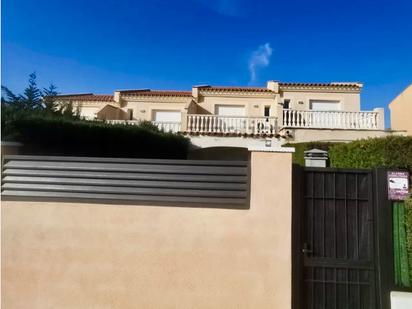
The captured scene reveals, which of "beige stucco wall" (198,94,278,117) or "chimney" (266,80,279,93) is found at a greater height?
"chimney" (266,80,279,93)

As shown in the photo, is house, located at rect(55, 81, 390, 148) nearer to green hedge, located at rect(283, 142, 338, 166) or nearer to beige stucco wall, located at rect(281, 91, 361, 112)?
beige stucco wall, located at rect(281, 91, 361, 112)

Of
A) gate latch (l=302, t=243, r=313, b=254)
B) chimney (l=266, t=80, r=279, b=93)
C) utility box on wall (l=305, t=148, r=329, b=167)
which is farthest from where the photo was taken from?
chimney (l=266, t=80, r=279, b=93)

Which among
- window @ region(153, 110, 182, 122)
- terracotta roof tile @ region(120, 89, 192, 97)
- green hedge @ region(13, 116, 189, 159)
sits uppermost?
terracotta roof tile @ region(120, 89, 192, 97)

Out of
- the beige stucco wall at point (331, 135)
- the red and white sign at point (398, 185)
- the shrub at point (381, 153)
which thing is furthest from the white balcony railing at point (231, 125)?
the red and white sign at point (398, 185)

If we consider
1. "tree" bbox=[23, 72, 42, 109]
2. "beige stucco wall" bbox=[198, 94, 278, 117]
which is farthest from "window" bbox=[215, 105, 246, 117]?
"tree" bbox=[23, 72, 42, 109]

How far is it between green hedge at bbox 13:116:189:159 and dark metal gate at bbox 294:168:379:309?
243 inches

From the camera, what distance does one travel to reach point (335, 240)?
375 centimetres

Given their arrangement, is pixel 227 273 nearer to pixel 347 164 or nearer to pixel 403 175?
pixel 403 175

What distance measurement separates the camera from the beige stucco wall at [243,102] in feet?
72.1

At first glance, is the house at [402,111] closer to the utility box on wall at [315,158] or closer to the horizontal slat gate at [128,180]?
the utility box on wall at [315,158]

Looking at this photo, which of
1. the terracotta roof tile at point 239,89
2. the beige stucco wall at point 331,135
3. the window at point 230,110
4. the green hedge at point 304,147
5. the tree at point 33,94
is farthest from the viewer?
the window at point 230,110

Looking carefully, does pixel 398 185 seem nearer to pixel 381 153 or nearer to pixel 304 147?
pixel 381 153

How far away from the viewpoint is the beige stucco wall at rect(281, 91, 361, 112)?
21078 millimetres

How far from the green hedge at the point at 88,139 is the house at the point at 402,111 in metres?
11.6
